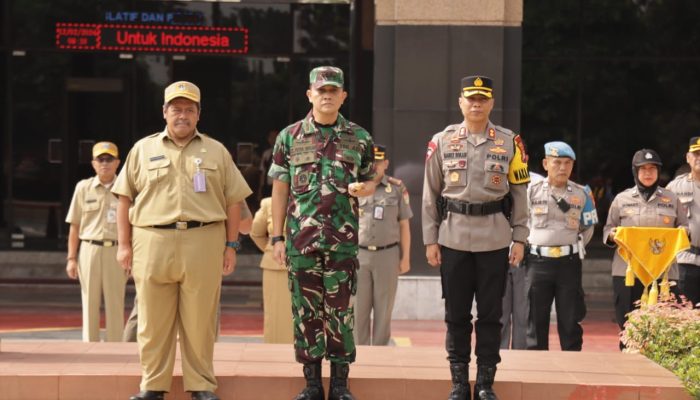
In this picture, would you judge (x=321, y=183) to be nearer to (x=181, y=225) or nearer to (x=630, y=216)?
(x=181, y=225)

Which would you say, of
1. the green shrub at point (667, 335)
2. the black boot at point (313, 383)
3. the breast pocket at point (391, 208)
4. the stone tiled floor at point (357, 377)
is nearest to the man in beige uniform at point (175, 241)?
the stone tiled floor at point (357, 377)

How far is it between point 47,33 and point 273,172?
11.6 meters

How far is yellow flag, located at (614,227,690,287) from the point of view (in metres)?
11.7

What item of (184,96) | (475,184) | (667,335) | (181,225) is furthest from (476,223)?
(667,335)

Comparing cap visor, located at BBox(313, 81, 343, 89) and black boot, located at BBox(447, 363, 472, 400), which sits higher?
cap visor, located at BBox(313, 81, 343, 89)

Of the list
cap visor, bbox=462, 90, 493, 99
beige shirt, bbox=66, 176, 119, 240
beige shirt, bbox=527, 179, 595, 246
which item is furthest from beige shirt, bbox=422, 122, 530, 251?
beige shirt, bbox=66, 176, 119, 240

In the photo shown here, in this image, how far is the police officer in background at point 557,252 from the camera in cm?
1179

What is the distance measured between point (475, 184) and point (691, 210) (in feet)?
14.6

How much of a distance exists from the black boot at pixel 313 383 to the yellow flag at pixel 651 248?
4225mm

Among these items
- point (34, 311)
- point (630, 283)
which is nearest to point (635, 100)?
point (630, 283)

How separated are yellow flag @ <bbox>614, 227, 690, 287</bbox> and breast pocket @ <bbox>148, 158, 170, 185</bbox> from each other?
5018 millimetres

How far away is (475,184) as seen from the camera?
8812 millimetres

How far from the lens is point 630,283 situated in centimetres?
1187

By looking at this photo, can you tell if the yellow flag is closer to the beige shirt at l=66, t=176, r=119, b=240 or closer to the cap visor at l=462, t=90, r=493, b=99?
the cap visor at l=462, t=90, r=493, b=99
